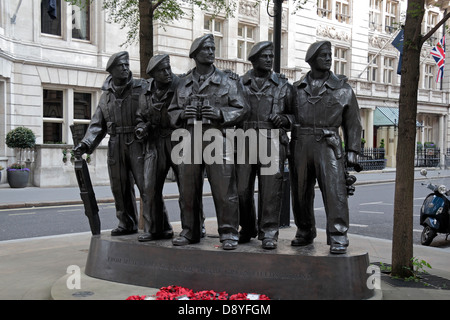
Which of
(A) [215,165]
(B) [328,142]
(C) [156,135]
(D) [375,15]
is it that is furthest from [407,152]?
(D) [375,15]

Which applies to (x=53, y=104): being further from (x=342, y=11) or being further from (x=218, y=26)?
(x=342, y=11)

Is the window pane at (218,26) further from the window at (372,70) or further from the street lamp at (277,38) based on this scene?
the street lamp at (277,38)

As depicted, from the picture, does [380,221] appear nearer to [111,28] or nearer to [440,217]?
[440,217]

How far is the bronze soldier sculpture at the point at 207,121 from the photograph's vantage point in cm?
568

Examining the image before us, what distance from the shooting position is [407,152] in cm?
643

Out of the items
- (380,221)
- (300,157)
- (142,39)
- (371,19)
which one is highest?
(371,19)

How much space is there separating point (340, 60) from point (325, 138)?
29.4m

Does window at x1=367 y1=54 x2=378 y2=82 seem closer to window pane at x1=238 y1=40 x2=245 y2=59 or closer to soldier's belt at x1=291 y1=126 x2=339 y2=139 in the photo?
window pane at x1=238 y1=40 x2=245 y2=59

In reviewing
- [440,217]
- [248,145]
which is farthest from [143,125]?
[440,217]

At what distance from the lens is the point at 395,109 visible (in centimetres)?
3581

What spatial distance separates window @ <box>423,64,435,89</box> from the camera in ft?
130

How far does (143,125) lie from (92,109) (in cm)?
1653

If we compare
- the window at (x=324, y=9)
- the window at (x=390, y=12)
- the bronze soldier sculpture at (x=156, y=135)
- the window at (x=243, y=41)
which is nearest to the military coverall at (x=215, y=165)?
the bronze soldier sculpture at (x=156, y=135)

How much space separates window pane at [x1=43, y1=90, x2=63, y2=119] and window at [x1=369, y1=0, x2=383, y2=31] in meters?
23.2
